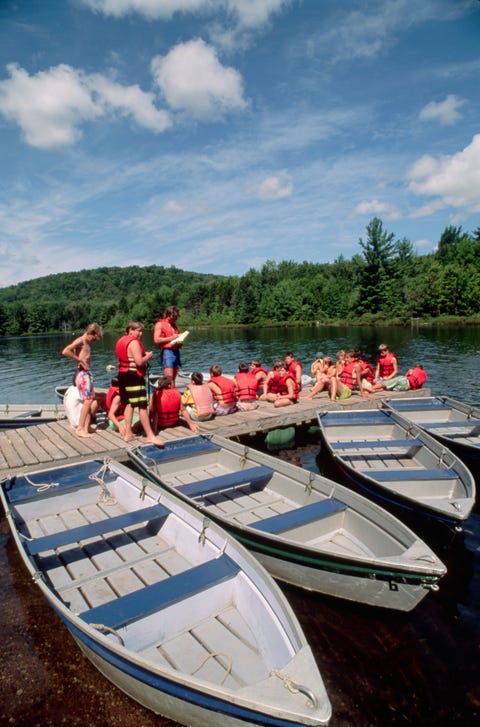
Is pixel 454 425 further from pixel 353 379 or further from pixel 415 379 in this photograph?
pixel 415 379

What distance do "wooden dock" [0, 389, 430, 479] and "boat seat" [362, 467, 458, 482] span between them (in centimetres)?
359

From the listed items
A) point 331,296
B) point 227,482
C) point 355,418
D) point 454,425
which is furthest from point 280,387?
point 331,296

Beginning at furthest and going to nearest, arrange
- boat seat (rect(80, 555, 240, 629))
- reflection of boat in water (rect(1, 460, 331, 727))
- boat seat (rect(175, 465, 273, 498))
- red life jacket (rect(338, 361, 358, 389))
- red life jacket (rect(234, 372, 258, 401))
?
red life jacket (rect(338, 361, 358, 389))
red life jacket (rect(234, 372, 258, 401))
boat seat (rect(175, 465, 273, 498))
boat seat (rect(80, 555, 240, 629))
reflection of boat in water (rect(1, 460, 331, 727))

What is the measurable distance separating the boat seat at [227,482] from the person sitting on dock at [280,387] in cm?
437

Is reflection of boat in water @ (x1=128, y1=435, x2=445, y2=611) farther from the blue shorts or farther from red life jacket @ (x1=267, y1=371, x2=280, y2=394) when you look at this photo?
red life jacket @ (x1=267, y1=371, x2=280, y2=394)

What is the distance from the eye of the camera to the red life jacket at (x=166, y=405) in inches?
349

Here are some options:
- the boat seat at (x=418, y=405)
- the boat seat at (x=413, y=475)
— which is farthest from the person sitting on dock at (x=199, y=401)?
the boat seat at (x=418, y=405)

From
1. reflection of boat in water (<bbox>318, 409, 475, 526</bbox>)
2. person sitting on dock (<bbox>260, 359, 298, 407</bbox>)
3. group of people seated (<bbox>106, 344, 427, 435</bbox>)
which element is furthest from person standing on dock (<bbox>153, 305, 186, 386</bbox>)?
reflection of boat in water (<bbox>318, 409, 475, 526</bbox>)

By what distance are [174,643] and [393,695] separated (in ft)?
6.66

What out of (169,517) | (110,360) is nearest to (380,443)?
(169,517)

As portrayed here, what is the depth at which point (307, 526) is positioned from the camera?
5.19m

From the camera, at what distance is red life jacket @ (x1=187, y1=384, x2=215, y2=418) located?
9.53 meters

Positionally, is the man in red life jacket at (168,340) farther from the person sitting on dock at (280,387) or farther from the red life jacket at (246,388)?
the person sitting on dock at (280,387)

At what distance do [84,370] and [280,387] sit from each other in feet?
18.0
